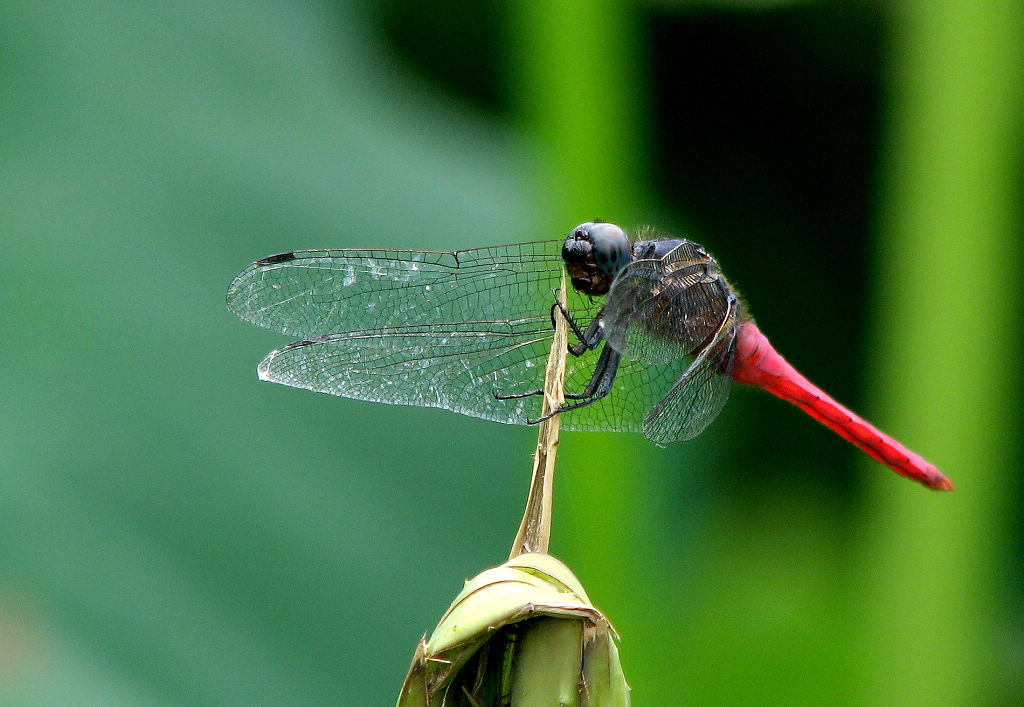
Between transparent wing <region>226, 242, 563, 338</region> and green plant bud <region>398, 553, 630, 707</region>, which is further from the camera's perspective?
transparent wing <region>226, 242, 563, 338</region>

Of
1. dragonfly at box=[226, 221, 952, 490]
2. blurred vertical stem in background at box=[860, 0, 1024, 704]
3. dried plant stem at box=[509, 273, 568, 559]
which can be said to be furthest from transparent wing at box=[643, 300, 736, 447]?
dried plant stem at box=[509, 273, 568, 559]

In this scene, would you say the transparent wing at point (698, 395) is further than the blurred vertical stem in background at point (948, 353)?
No

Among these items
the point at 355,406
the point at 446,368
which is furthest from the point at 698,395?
the point at 355,406

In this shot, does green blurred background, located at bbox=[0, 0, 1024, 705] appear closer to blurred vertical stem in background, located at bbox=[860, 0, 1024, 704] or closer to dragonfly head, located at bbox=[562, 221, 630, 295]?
blurred vertical stem in background, located at bbox=[860, 0, 1024, 704]

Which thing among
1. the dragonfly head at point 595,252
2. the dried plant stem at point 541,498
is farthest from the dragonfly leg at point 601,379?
the dried plant stem at point 541,498

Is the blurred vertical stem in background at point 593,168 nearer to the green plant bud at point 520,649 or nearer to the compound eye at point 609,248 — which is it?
the compound eye at point 609,248

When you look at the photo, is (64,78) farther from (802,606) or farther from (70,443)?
(802,606)

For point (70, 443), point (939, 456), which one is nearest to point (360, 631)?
point (70, 443)
